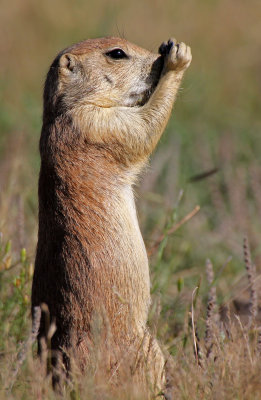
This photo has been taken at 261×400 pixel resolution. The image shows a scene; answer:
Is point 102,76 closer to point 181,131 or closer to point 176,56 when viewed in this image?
point 176,56

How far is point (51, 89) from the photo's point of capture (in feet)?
13.6

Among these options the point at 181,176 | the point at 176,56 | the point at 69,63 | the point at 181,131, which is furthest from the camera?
the point at 181,131

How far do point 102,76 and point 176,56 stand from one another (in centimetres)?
45

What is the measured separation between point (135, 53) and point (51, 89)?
0.56 metres

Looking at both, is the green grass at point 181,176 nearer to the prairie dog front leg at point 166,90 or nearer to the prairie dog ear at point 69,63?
the prairie dog front leg at point 166,90

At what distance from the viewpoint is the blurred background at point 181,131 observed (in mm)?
5432

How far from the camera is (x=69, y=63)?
4.18 m

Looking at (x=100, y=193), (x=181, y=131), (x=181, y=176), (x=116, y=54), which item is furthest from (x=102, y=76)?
(x=181, y=131)

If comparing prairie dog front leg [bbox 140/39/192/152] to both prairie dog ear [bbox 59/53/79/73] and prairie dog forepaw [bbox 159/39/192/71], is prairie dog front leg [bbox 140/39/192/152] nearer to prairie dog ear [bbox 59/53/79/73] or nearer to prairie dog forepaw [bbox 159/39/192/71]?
prairie dog forepaw [bbox 159/39/192/71]

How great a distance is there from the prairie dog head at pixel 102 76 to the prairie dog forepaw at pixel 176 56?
4.7 inches

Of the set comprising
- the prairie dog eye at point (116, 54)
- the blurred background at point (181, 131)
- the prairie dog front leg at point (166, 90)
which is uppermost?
the prairie dog eye at point (116, 54)

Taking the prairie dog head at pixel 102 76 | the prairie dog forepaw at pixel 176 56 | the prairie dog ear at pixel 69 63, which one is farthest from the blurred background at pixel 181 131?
the prairie dog ear at pixel 69 63

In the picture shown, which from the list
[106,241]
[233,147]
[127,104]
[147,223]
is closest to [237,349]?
[106,241]

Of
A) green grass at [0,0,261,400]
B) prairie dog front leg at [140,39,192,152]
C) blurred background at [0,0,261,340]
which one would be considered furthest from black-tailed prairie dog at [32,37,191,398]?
blurred background at [0,0,261,340]
